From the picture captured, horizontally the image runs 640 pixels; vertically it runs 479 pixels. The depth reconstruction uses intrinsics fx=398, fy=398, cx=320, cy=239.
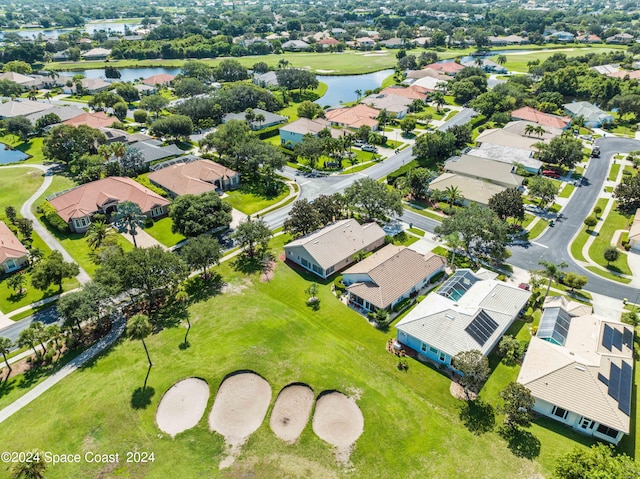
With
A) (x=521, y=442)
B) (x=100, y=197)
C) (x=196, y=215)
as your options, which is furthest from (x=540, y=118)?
(x=100, y=197)

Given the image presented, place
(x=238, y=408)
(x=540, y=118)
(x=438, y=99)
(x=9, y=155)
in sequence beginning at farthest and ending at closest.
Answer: (x=438, y=99), (x=540, y=118), (x=9, y=155), (x=238, y=408)

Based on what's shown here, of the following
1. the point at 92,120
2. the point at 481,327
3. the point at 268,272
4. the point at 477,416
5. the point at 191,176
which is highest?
the point at 481,327

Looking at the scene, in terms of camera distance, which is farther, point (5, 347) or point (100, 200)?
point (100, 200)

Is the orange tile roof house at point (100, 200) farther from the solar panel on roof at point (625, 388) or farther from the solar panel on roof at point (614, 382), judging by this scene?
the solar panel on roof at point (625, 388)

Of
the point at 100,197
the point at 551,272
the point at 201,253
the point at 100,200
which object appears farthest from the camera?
the point at 100,197

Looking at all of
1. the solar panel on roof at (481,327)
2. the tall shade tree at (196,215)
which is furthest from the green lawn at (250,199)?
the solar panel on roof at (481,327)

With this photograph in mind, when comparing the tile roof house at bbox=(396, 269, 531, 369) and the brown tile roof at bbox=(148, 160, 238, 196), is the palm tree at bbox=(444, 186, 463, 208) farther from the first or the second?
the brown tile roof at bbox=(148, 160, 238, 196)

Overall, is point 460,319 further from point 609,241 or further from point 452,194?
Answer: point 609,241

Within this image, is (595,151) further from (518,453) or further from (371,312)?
(518,453)
